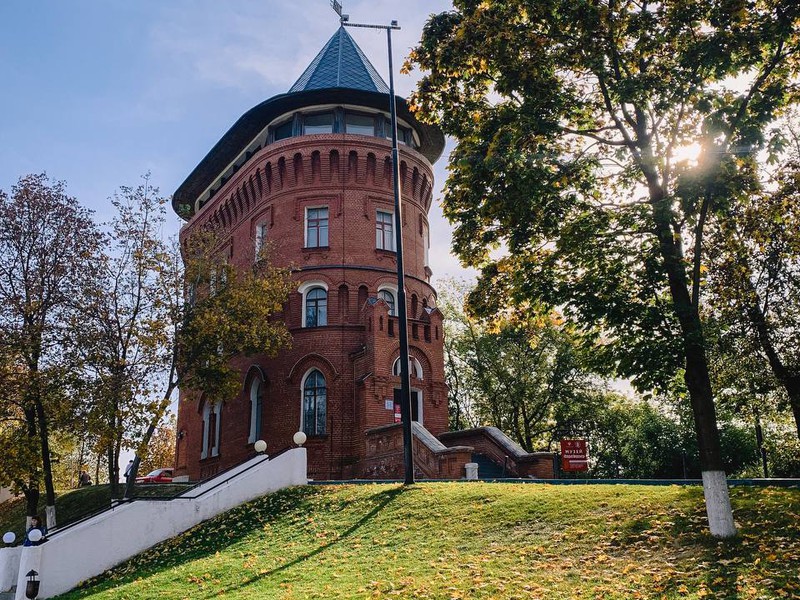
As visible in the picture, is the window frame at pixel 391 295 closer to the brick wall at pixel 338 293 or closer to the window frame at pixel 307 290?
the brick wall at pixel 338 293

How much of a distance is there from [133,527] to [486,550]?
8978 millimetres

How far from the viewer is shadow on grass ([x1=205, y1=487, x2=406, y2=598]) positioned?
11.2 m

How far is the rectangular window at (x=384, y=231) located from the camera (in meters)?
28.2

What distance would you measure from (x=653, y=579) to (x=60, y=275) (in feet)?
58.0

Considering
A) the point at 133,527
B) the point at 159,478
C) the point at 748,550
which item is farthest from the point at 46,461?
the point at 748,550

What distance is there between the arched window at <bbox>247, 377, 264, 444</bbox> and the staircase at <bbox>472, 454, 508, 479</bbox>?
28.5ft

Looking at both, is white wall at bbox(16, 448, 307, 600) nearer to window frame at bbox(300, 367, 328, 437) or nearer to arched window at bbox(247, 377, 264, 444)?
window frame at bbox(300, 367, 328, 437)

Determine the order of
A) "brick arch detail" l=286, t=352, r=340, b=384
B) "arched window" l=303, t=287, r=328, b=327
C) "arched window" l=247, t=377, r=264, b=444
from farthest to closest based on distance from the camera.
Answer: "arched window" l=247, t=377, r=264, b=444 → "arched window" l=303, t=287, r=328, b=327 → "brick arch detail" l=286, t=352, r=340, b=384

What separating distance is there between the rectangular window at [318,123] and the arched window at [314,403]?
33.2ft

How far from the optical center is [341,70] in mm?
30609

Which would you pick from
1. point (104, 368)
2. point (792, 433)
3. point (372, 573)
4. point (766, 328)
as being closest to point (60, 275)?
point (104, 368)

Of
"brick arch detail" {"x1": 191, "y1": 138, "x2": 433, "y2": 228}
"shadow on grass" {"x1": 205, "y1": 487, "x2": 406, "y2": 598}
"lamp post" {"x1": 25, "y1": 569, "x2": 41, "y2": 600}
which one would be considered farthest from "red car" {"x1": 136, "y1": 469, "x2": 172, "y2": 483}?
"shadow on grass" {"x1": 205, "y1": 487, "x2": 406, "y2": 598}

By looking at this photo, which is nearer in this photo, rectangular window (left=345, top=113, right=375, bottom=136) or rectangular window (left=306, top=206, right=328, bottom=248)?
rectangular window (left=306, top=206, right=328, bottom=248)

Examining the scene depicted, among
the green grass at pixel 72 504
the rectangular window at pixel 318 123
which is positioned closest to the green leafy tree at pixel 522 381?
the rectangular window at pixel 318 123
